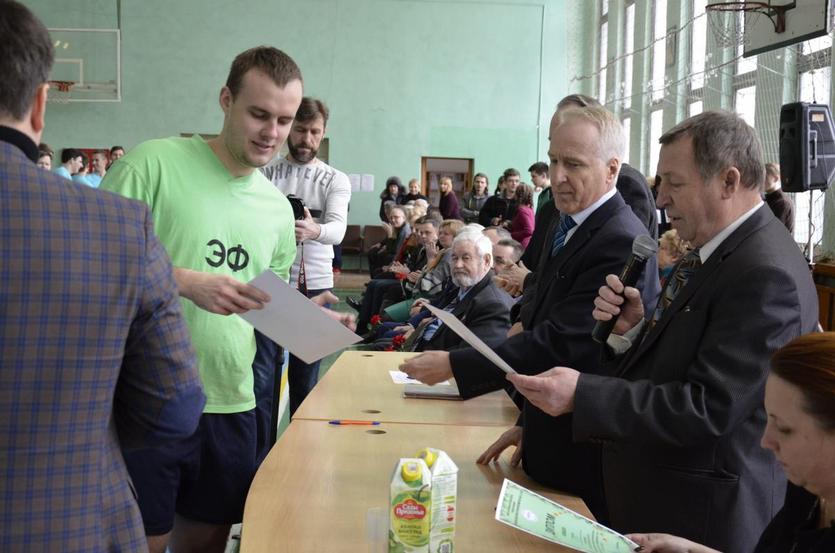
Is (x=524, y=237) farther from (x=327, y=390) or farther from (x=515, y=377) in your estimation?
(x=515, y=377)

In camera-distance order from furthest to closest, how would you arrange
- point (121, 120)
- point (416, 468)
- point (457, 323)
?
point (121, 120) → point (457, 323) → point (416, 468)

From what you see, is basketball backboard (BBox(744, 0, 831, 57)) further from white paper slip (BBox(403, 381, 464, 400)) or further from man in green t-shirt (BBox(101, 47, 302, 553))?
man in green t-shirt (BBox(101, 47, 302, 553))

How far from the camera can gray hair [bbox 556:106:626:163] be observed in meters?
2.34

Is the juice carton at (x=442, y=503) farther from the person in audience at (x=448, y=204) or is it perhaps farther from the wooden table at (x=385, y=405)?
the person in audience at (x=448, y=204)

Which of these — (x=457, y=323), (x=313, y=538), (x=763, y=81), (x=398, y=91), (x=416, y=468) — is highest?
(x=398, y=91)

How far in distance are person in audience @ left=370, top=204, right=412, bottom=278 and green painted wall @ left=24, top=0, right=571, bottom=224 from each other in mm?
4845

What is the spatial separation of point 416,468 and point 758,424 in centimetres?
76

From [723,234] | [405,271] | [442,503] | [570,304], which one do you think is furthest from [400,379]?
[405,271]

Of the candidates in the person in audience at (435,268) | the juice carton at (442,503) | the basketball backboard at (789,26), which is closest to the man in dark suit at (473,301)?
the person in audience at (435,268)

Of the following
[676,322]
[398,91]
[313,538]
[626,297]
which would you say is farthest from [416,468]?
[398,91]

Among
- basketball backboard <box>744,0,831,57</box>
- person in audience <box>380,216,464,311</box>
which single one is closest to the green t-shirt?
person in audience <box>380,216,464,311</box>

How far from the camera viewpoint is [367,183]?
55.9 feet

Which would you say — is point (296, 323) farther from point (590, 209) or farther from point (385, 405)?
point (385, 405)

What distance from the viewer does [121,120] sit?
16.6 meters
